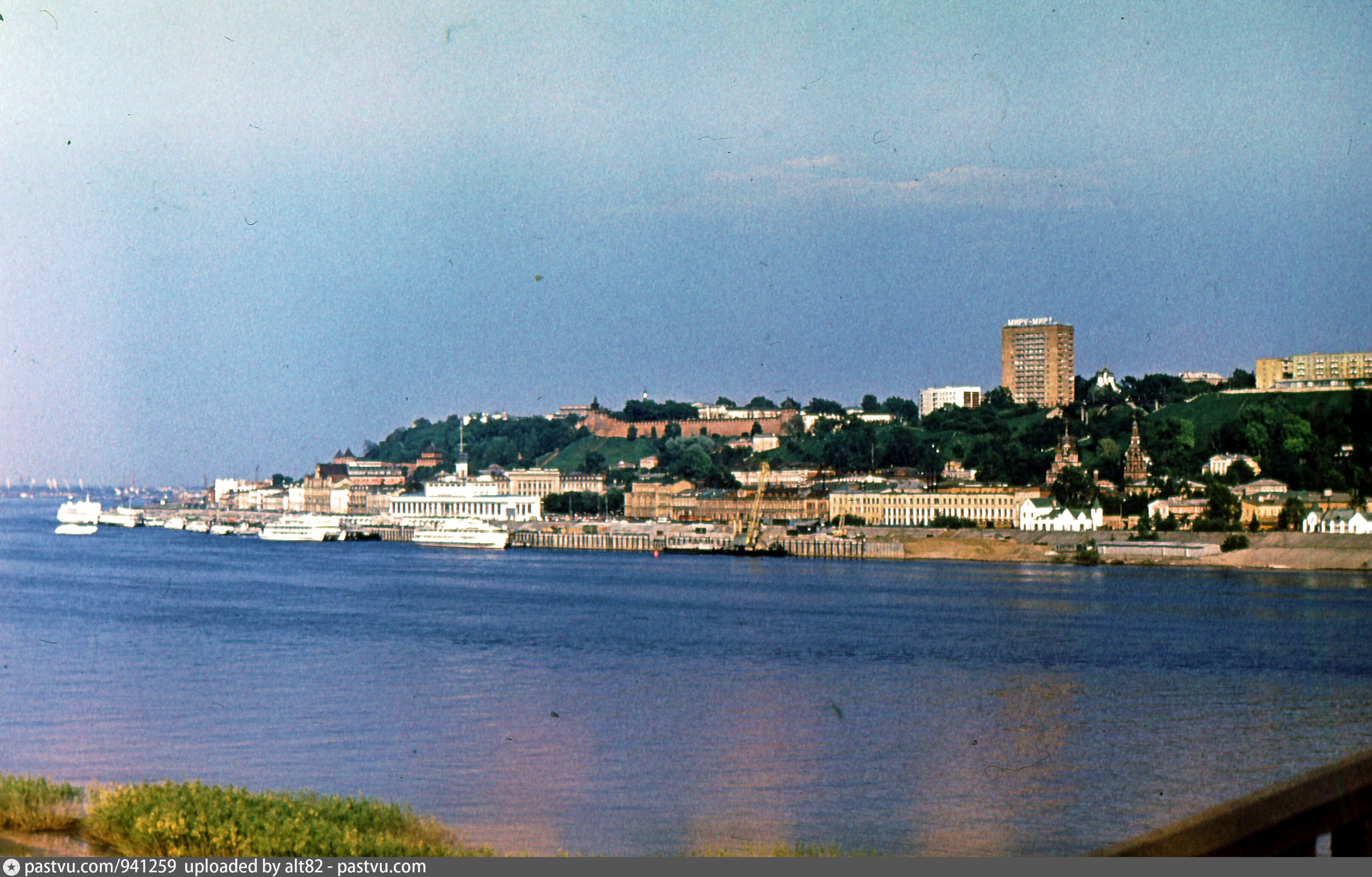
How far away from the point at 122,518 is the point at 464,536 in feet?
130

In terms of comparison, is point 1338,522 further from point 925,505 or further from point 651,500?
point 651,500

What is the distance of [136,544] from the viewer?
71.8 metres

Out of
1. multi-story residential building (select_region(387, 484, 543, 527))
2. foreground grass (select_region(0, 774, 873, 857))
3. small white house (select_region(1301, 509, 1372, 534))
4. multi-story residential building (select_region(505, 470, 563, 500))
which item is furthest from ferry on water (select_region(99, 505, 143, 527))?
foreground grass (select_region(0, 774, 873, 857))

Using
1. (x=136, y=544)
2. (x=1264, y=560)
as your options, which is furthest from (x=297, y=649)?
(x=136, y=544)

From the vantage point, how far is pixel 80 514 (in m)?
92.4

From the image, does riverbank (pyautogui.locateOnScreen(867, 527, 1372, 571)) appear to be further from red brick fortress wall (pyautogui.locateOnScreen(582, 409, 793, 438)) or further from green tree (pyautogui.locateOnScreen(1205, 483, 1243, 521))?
red brick fortress wall (pyautogui.locateOnScreen(582, 409, 793, 438))

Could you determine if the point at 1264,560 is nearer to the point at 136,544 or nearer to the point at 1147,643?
the point at 1147,643

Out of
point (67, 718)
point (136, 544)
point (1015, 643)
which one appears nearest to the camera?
point (67, 718)

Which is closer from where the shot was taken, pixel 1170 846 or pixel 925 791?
pixel 1170 846

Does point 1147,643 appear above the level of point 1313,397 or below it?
below

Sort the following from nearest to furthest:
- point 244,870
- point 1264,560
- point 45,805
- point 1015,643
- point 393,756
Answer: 1. point 244,870
2. point 45,805
3. point 393,756
4. point 1015,643
5. point 1264,560

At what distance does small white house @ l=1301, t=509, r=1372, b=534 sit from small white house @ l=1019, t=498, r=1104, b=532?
10.6m

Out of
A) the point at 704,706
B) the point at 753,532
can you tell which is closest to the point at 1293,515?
the point at 753,532

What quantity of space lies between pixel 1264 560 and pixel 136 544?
166ft
